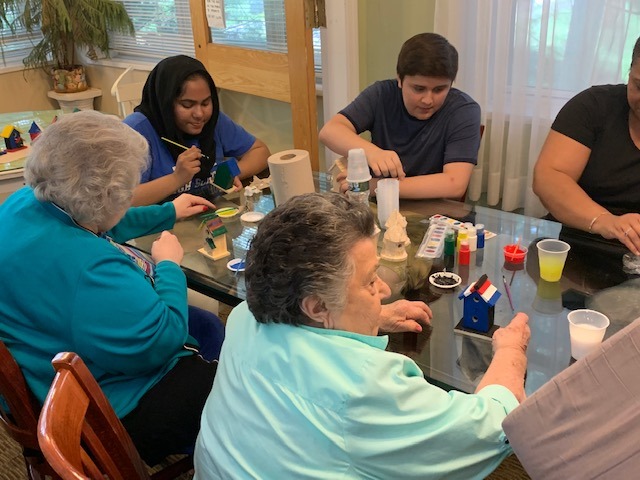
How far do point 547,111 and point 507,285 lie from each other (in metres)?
1.52

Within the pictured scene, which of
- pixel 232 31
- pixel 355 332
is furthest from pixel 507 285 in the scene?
pixel 232 31

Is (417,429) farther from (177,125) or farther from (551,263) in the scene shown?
(177,125)

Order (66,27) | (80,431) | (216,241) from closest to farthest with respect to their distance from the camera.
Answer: (80,431) → (216,241) → (66,27)

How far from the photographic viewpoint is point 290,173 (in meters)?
1.77

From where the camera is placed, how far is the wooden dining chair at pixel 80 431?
875 mm

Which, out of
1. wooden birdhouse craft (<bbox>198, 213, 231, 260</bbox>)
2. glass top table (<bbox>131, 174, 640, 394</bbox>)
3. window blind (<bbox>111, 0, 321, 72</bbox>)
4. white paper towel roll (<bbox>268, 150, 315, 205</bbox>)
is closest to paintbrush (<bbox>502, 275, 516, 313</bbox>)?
glass top table (<bbox>131, 174, 640, 394</bbox>)

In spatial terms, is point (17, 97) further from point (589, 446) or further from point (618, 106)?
point (589, 446)

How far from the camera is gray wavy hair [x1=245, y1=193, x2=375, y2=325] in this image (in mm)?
934

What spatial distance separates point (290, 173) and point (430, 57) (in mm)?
642

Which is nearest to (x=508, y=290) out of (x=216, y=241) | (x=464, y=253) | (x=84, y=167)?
(x=464, y=253)

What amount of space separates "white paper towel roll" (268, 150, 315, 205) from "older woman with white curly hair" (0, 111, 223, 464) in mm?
428

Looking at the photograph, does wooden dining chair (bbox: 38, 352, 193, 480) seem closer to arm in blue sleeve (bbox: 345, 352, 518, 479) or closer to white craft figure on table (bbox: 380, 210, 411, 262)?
arm in blue sleeve (bbox: 345, 352, 518, 479)

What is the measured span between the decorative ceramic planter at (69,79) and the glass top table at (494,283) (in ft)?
11.1

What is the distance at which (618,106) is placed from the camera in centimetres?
189
